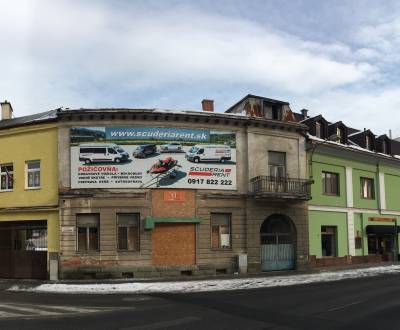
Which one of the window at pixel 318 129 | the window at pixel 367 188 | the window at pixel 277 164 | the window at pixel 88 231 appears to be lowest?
the window at pixel 88 231

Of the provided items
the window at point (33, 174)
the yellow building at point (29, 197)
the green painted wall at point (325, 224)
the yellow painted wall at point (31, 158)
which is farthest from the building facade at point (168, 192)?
the green painted wall at point (325, 224)

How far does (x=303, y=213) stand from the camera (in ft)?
103

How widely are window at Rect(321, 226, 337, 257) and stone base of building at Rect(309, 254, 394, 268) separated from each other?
1.58 ft

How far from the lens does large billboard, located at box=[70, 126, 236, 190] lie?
26391mm

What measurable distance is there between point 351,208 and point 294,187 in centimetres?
783

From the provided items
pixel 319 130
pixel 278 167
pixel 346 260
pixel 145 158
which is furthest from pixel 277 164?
pixel 346 260

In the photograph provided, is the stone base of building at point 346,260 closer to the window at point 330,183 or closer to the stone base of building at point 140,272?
the window at point 330,183

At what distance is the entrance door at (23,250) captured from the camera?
26.4 m

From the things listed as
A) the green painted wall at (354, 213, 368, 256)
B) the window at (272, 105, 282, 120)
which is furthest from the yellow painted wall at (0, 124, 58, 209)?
the green painted wall at (354, 213, 368, 256)

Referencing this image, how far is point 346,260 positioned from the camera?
34719 mm

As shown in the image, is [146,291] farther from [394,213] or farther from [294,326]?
[394,213]

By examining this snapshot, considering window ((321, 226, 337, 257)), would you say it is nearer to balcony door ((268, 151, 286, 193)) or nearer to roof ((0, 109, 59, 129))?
balcony door ((268, 151, 286, 193))

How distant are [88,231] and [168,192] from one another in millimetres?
4658

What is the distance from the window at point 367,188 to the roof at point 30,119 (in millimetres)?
22628
